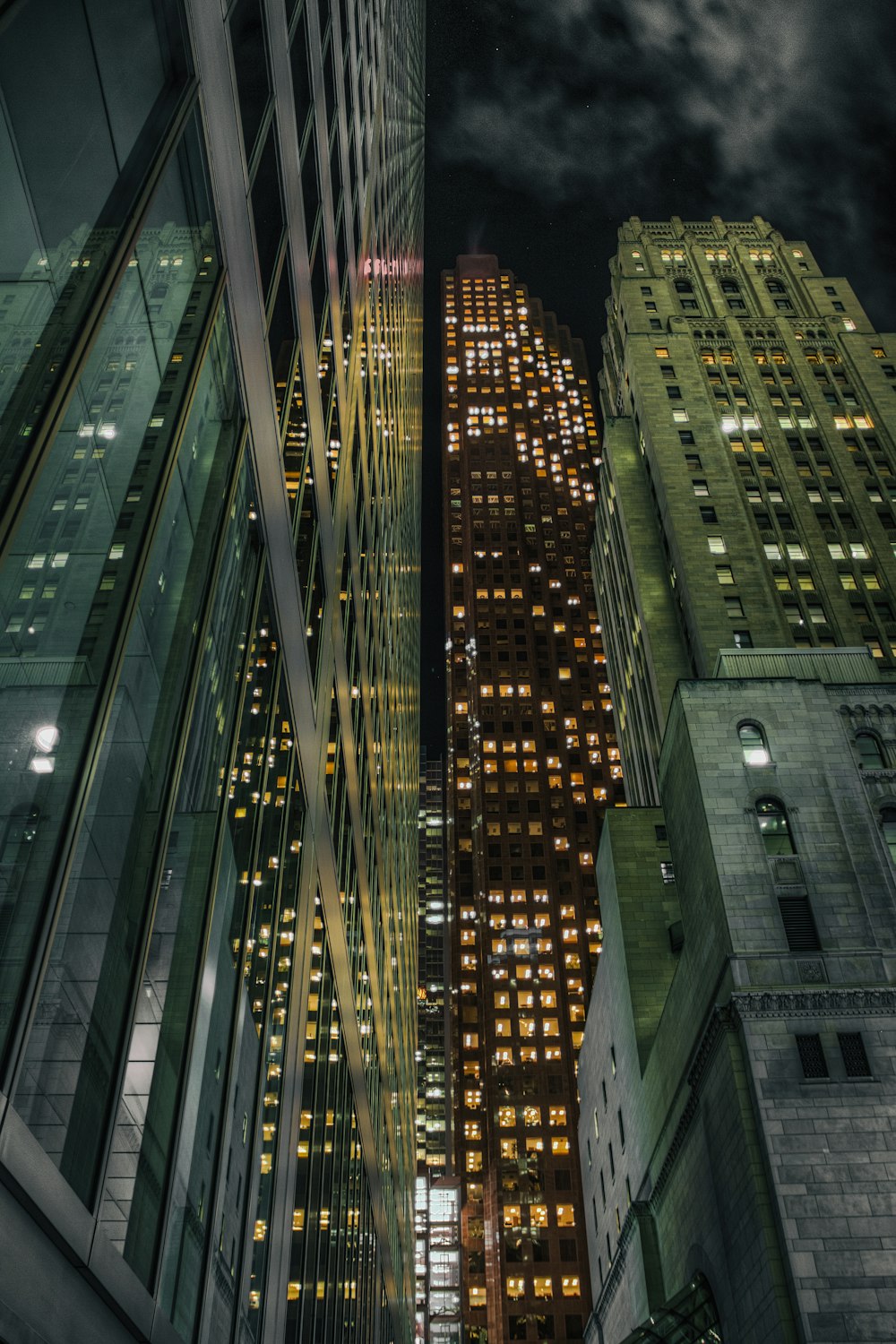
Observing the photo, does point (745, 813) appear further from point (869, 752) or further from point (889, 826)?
point (869, 752)

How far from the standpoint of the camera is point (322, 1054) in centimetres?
2502

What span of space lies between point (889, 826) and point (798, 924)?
275 inches

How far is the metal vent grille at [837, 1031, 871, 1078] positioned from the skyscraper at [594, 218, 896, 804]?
1139 inches

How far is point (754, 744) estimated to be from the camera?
46.8 metres

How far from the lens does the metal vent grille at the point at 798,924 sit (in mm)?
39812

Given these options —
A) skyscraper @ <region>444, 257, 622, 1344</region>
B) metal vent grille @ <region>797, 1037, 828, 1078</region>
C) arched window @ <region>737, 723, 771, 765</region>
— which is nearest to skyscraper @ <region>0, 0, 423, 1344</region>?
metal vent grille @ <region>797, 1037, 828, 1078</region>

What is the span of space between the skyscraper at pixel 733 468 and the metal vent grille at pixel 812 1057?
95.8 feet

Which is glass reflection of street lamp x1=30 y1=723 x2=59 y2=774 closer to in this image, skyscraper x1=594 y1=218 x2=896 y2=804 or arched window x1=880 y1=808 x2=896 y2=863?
arched window x1=880 y1=808 x2=896 y2=863

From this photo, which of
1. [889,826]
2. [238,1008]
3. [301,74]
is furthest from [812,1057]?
[301,74]

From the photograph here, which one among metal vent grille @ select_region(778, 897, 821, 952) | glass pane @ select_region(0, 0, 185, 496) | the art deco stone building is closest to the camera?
glass pane @ select_region(0, 0, 185, 496)

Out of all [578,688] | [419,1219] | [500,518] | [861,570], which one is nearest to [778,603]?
[861,570]

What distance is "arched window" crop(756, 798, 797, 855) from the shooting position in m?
43.0

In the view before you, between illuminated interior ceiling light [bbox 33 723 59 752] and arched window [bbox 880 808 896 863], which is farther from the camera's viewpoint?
arched window [bbox 880 808 896 863]

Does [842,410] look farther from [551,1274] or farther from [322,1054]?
[551,1274]
